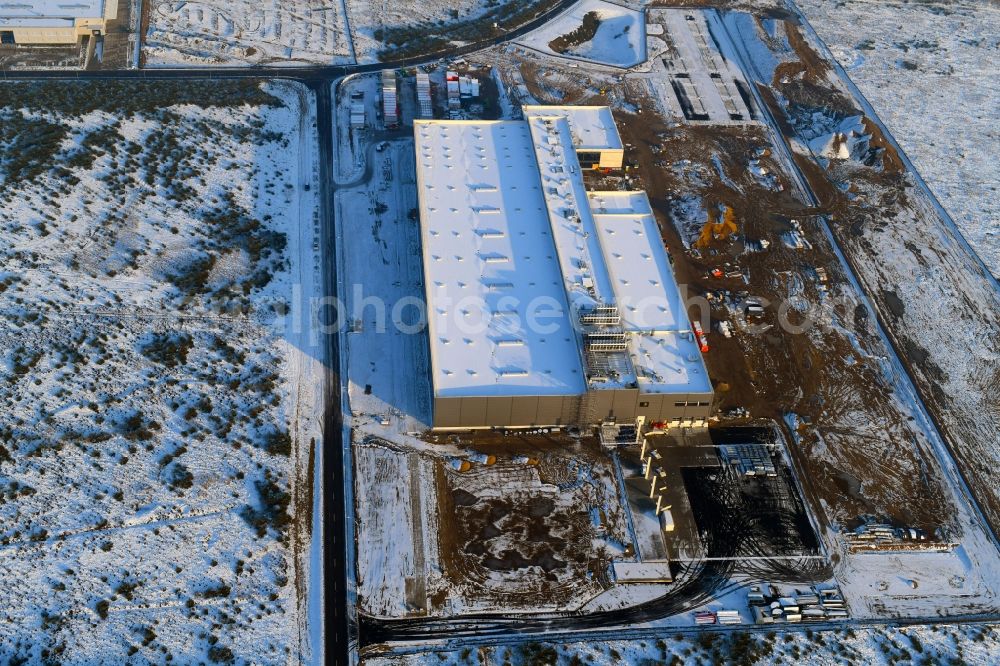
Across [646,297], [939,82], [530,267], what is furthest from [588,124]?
[939,82]

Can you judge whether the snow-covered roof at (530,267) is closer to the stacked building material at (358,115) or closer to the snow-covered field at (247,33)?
the stacked building material at (358,115)

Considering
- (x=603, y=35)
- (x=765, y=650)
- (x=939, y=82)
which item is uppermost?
(x=603, y=35)

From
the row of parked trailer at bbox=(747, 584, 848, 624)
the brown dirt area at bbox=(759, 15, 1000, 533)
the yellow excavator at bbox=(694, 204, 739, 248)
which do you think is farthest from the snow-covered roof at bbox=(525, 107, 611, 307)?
the brown dirt area at bbox=(759, 15, 1000, 533)

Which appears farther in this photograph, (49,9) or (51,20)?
(49,9)

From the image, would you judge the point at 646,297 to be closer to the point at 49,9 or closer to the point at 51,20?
the point at 51,20

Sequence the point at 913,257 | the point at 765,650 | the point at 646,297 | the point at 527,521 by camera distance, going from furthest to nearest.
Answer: the point at 913,257 < the point at 646,297 < the point at 527,521 < the point at 765,650

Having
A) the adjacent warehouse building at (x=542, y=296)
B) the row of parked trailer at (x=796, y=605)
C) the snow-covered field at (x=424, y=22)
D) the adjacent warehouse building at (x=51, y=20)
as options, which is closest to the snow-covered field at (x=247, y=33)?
the snow-covered field at (x=424, y=22)
